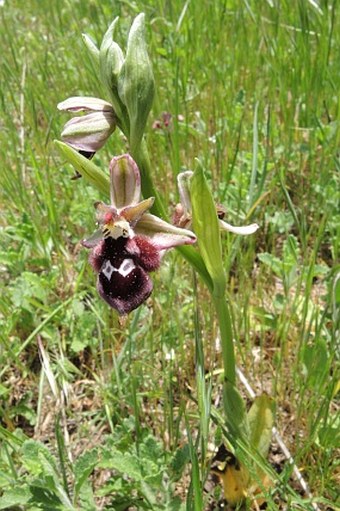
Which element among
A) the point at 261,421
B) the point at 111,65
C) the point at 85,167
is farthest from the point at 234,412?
the point at 111,65

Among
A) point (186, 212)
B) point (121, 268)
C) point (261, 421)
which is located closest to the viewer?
point (121, 268)

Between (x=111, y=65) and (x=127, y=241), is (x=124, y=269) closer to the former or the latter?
(x=127, y=241)

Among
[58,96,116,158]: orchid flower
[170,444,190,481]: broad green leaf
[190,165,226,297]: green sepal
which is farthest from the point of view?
[170,444,190,481]: broad green leaf

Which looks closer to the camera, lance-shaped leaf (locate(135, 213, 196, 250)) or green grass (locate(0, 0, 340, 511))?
lance-shaped leaf (locate(135, 213, 196, 250))

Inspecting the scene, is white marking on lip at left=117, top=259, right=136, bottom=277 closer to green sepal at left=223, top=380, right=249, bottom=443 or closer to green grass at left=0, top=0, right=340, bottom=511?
green grass at left=0, top=0, right=340, bottom=511

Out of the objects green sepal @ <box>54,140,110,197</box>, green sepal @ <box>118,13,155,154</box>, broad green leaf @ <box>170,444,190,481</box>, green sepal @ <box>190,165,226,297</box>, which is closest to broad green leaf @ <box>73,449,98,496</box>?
broad green leaf @ <box>170,444,190,481</box>

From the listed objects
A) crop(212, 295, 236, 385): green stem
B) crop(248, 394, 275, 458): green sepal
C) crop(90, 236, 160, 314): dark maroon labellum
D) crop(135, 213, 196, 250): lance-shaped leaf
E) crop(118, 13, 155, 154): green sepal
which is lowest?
crop(248, 394, 275, 458): green sepal

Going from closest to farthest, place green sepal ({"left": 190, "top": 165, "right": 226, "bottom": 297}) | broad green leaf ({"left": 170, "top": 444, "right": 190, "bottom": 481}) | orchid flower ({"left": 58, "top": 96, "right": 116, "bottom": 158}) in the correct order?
green sepal ({"left": 190, "top": 165, "right": 226, "bottom": 297}) → orchid flower ({"left": 58, "top": 96, "right": 116, "bottom": 158}) → broad green leaf ({"left": 170, "top": 444, "right": 190, "bottom": 481})
